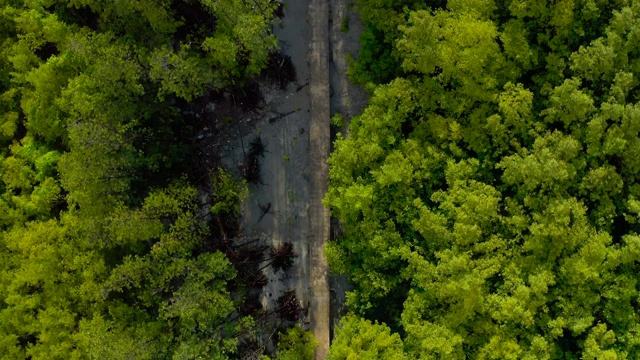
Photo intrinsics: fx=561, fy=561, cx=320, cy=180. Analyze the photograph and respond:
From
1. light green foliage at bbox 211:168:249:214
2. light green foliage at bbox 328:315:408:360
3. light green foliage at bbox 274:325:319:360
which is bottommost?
light green foliage at bbox 274:325:319:360

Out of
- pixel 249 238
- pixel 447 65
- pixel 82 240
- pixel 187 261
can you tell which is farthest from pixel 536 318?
pixel 82 240

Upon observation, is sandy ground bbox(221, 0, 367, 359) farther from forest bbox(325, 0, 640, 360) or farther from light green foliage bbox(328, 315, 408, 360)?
light green foliage bbox(328, 315, 408, 360)

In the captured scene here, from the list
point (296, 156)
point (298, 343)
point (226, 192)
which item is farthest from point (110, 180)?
point (298, 343)

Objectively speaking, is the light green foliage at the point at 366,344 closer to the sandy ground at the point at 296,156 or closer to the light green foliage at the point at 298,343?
the light green foliage at the point at 298,343

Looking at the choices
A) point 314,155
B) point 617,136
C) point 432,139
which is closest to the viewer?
point 617,136

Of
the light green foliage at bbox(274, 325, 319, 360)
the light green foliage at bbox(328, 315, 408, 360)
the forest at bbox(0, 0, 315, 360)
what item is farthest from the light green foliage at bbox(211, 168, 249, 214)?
the light green foliage at bbox(328, 315, 408, 360)

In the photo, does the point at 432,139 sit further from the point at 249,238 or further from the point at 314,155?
the point at 249,238

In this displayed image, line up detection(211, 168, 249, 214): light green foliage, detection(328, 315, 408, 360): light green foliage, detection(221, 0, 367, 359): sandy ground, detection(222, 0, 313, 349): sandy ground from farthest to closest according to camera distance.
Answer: detection(222, 0, 313, 349): sandy ground → detection(221, 0, 367, 359): sandy ground → detection(211, 168, 249, 214): light green foliage → detection(328, 315, 408, 360): light green foliage
